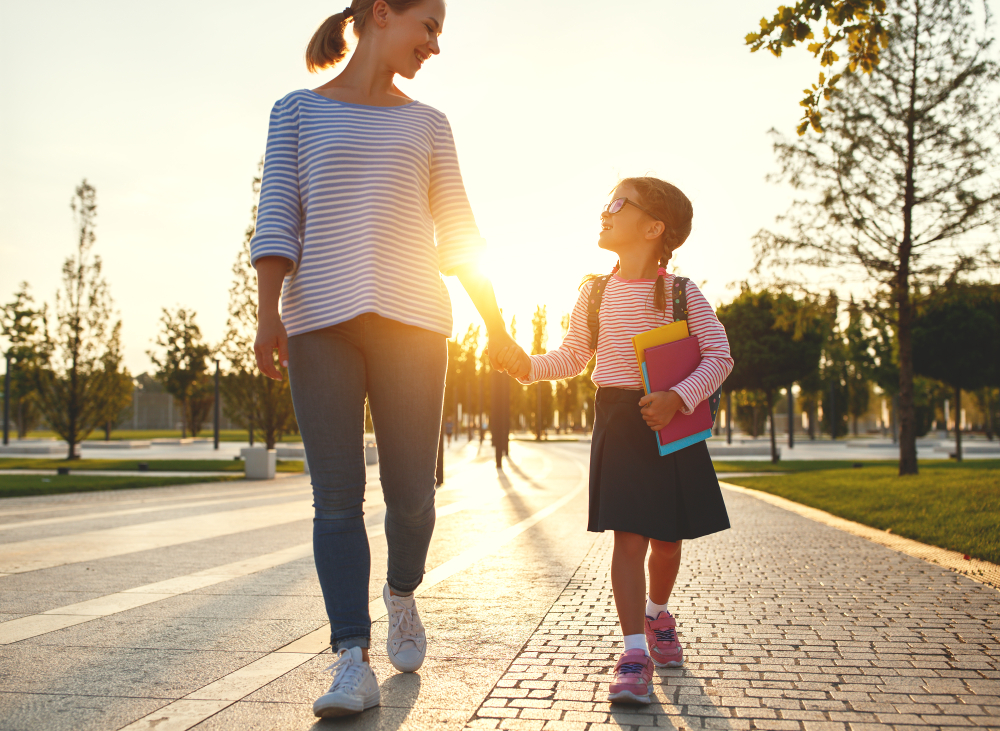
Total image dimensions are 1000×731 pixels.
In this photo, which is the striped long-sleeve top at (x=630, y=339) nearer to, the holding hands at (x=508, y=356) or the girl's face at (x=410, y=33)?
the holding hands at (x=508, y=356)

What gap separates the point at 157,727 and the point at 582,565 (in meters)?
3.51

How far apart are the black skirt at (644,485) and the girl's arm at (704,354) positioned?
185 millimetres

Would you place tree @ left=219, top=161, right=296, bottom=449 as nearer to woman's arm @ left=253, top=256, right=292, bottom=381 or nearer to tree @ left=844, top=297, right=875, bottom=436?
tree @ left=844, top=297, right=875, bottom=436

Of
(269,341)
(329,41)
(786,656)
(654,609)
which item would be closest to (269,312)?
(269,341)

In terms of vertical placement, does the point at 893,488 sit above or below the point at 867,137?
below

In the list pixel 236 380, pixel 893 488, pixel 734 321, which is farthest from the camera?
pixel 734 321

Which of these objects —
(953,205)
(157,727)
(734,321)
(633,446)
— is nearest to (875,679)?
(633,446)

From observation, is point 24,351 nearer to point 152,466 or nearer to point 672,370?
point 152,466

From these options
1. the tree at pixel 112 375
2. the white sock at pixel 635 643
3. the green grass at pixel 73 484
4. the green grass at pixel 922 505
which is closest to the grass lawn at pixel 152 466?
the tree at pixel 112 375

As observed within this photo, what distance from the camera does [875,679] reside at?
277 cm

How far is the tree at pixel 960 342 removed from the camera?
24.3 metres

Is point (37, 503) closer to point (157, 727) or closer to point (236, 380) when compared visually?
point (157, 727)

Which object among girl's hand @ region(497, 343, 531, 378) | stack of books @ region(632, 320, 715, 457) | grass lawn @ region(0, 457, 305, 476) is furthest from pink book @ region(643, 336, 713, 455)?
grass lawn @ region(0, 457, 305, 476)

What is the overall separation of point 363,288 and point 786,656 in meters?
2.06
